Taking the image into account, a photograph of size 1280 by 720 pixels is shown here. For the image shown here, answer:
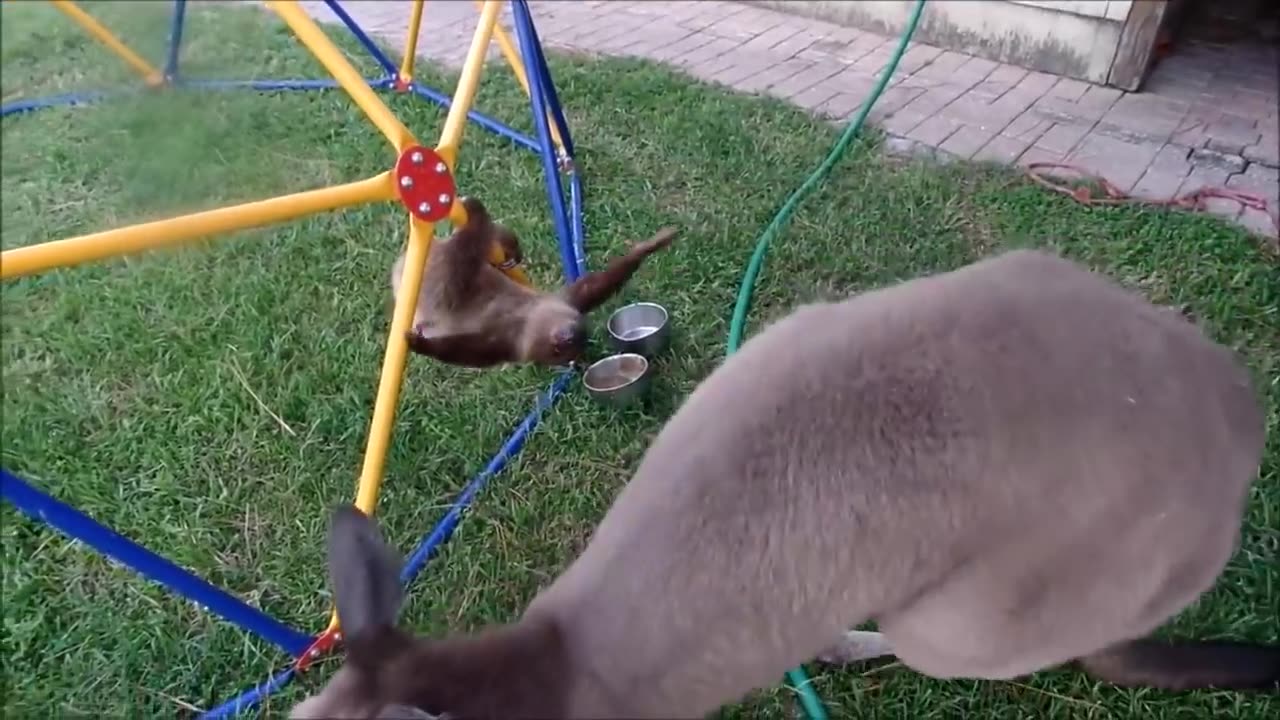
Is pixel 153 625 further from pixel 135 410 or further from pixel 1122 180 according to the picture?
pixel 1122 180

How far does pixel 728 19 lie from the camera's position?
6805mm

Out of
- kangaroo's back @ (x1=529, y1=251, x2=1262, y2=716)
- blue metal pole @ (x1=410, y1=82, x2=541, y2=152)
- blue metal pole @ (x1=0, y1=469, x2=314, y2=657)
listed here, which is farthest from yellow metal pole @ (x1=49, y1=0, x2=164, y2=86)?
blue metal pole @ (x1=410, y1=82, x2=541, y2=152)

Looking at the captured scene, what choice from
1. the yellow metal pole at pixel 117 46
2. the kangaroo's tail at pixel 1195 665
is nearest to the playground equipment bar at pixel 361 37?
the yellow metal pole at pixel 117 46

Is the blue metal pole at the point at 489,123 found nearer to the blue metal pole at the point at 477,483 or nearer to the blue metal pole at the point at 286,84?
the blue metal pole at the point at 286,84

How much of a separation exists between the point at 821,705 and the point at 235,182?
2.03 meters

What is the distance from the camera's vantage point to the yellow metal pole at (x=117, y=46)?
1720 millimetres

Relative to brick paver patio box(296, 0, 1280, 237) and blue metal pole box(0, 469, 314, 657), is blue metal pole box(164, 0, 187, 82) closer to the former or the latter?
blue metal pole box(0, 469, 314, 657)

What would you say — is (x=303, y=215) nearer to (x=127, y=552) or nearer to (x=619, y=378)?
(x=127, y=552)

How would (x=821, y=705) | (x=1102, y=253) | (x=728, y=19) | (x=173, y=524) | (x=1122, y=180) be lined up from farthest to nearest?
(x=728, y=19) → (x=1122, y=180) → (x=1102, y=253) → (x=173, y=524) → (x=821, y=705)

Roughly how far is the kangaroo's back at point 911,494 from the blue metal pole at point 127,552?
0.84 metres

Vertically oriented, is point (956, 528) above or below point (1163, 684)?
above

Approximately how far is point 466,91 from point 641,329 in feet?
3.73

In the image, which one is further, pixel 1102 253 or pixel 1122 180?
pixel 1122 180

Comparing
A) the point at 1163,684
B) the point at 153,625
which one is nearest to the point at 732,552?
→ the point at 1163,684
